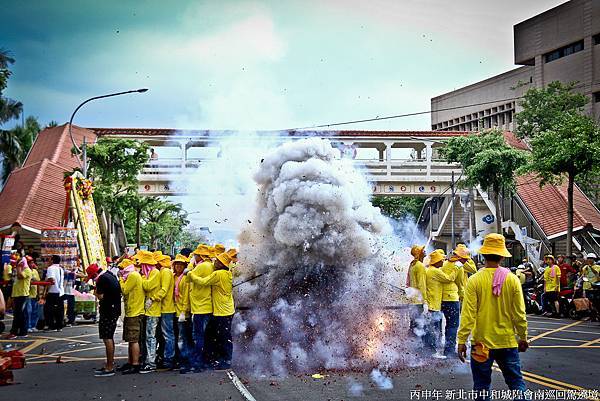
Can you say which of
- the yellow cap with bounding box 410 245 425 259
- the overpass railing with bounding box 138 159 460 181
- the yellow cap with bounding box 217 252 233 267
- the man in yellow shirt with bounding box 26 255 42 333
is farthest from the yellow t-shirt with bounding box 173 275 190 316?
the overpass railing with bounding box 138 159 460 181

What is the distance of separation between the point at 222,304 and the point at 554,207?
2619 centimetres

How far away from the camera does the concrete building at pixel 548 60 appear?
4638cm

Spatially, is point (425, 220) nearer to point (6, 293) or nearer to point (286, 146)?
point (6, 293)

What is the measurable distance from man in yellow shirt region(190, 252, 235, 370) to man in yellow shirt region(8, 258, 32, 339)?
22.5 feet

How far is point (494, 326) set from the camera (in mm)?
6543

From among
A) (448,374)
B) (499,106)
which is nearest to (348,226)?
(448,374)

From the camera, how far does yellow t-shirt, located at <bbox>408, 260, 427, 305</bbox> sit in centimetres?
1181

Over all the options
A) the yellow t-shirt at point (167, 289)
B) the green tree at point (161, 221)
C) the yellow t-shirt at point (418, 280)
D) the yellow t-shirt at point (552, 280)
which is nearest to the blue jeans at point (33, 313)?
the yellow t-shirt at point (167, 289)

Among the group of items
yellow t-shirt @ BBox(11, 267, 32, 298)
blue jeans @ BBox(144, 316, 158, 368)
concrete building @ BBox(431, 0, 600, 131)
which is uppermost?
concrete building @ BBox(431, 0, 600, 131)

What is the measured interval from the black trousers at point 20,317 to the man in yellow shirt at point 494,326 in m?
12.3

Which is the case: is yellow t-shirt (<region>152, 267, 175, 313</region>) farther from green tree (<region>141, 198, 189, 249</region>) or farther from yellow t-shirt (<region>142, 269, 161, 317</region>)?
green tree (<region>141, 198, 189, 249</region>)

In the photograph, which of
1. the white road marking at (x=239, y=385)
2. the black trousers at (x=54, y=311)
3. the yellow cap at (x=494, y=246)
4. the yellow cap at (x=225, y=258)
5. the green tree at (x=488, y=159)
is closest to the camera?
the yellow cap at (x=494, y=246)

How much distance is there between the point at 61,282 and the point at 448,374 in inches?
427

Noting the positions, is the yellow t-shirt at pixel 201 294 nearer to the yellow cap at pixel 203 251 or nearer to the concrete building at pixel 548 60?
the yellow cap at pixel 203 251
